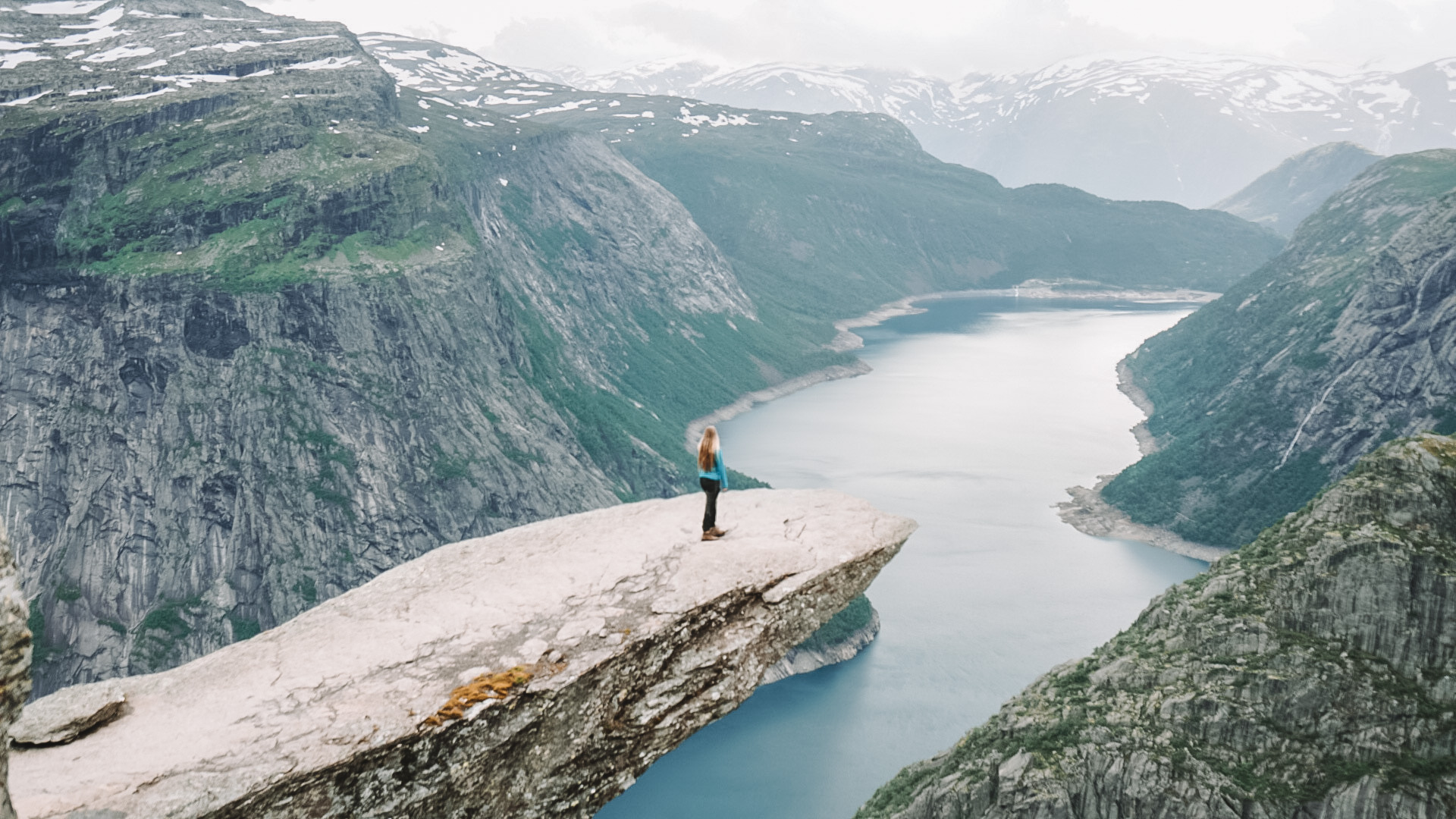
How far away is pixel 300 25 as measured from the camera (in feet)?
466

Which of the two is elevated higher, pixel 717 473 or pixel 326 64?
pixel 717 473

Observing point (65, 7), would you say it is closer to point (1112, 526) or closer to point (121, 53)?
point (121, 53)

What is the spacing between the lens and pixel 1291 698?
4122cm

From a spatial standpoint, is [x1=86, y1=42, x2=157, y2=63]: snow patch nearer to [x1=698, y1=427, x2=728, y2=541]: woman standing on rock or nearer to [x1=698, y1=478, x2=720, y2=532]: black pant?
[x1=698, y1=427, x2=728, y2=541]: woman standing on rock

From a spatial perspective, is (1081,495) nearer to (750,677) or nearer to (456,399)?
(456,399)

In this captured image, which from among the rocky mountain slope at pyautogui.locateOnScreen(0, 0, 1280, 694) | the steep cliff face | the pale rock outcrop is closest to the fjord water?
the pale rock outcrop

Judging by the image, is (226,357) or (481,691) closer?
(481,691)

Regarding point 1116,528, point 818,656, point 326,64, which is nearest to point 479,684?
point 818,656

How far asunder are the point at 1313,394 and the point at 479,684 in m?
145

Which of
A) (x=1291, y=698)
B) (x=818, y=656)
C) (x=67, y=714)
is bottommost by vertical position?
(x=818, y=656)

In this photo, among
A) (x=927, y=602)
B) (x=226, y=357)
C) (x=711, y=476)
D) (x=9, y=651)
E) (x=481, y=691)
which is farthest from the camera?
(x=927, y=602)

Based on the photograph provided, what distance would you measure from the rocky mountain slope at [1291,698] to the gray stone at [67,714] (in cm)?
3977

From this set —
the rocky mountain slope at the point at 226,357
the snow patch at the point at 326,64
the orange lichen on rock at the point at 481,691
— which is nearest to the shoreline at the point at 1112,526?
the rocky mountain slope at the point at 226,357

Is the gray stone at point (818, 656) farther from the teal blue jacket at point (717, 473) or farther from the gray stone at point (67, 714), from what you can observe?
the gray stone at point (67, 714)
